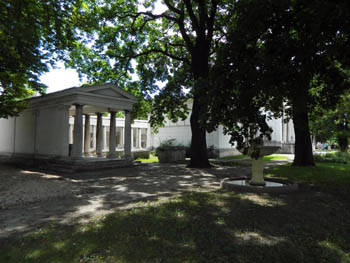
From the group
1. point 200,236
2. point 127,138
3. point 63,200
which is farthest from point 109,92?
point 200,236

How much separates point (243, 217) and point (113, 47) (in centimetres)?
1668

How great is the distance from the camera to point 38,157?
53.5 feet

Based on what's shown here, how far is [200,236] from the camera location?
403cm

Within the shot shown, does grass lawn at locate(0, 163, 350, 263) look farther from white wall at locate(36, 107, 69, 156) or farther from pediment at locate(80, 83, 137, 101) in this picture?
white wall at locate(36, 107, 69, 156)

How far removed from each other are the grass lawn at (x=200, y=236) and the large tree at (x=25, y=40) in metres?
7.88

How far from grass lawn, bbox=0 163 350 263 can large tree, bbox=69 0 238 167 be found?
10297 mm

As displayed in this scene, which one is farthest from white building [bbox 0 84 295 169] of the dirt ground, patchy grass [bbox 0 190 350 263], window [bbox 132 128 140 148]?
window [bbox 132 128 140 148]

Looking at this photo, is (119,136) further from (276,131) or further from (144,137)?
(276,131)

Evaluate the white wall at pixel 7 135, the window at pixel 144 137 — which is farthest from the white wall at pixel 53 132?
the window at pixel 144 137

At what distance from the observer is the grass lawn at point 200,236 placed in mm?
3412

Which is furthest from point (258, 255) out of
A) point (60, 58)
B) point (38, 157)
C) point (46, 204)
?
point (38, 157)

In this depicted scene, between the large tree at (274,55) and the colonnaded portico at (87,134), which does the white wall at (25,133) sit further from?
the large tree at (274,55)

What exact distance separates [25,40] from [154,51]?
31.1ft

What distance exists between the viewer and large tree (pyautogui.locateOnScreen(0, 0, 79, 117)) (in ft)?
30.2
